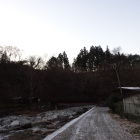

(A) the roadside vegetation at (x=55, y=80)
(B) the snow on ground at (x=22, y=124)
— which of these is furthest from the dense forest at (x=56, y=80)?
(B) the snow on ground at (x=22, y=124)

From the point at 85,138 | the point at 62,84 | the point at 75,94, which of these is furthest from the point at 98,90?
the point at 85,138

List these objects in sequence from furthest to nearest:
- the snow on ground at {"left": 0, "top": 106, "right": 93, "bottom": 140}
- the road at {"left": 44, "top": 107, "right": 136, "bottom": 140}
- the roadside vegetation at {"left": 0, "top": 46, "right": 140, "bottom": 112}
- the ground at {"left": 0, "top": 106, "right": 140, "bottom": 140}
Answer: the roadside vegetation at {"left": 0, "top": 46, "right": 140, "bottom": 112} < the snow on ground at {"left": 0, "top": 106, "right": 93, "bottom": 140} < the ground at {"left": 0, "top": 106, "right": 140, "bottom": 140} < the road at {"left": 44, "top": 107, "right": 136, "bottom": 140}

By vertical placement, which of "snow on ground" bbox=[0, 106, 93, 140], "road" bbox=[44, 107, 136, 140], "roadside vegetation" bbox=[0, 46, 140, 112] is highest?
"roadside vegetation" bbox=[0, 46, 140, 112]

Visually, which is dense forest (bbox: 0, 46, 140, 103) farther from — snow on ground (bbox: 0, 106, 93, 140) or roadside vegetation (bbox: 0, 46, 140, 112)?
snow on ground (bbox: 0, 106, 93, 140)

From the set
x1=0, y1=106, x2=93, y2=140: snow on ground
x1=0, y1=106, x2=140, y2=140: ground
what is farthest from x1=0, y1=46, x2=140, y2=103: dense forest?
x1=0, y1=106, x2=140, y2=140: ground

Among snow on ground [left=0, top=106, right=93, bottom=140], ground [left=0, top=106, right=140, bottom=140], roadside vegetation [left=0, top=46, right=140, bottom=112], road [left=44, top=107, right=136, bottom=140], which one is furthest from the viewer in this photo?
roadside vegetation [left=0, top=46, right=140, bottom=112]

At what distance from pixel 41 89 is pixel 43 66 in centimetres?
1379

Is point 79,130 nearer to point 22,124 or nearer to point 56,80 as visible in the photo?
point 22,124

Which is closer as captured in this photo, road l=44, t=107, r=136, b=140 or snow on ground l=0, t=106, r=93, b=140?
road l=44, t=107, r=136, b=140

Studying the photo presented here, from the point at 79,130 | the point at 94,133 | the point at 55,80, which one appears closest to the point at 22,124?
the point at 79,130

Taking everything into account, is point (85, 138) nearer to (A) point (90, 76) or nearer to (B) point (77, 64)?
(A) point (90, 76)

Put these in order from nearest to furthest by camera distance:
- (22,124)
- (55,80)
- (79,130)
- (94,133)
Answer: (94,133) → (79,130) → (22,124) → (55,80)

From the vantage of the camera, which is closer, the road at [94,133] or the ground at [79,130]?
the road at [94,133]

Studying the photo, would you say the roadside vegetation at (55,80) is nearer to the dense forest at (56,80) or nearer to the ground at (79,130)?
the dense forest at (56,80)
